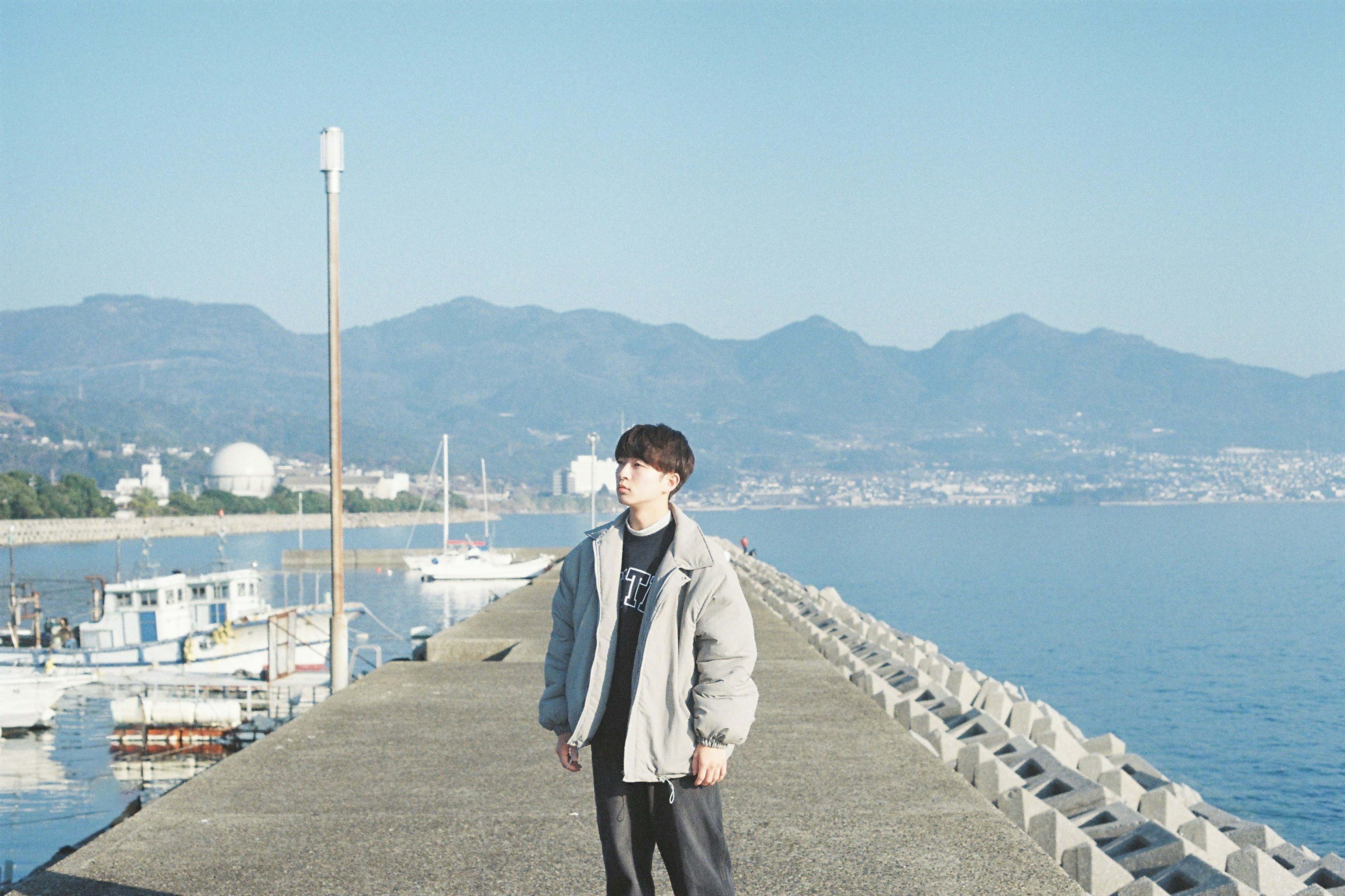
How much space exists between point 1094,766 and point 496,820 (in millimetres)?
5170

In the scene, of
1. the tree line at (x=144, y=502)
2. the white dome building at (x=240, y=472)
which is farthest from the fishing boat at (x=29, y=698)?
the white dome building at (x=240, y=472)

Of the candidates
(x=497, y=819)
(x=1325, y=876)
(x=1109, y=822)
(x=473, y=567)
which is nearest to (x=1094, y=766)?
(x=1325, y=876)

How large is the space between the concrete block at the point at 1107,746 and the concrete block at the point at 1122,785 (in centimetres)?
305

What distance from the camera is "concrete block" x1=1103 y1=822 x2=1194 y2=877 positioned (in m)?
6.21

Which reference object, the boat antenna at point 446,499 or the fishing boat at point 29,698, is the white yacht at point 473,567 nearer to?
the boat antenna at point 446,499

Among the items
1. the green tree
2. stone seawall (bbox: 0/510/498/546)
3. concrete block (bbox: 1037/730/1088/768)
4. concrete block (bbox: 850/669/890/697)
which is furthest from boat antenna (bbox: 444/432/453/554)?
the green tree

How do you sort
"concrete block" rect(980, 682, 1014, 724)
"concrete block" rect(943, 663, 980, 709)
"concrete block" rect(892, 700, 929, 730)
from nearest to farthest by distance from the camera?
"concrete block" rect(892, 700, 929, 730)
"concrete block" rect(980, 682, 1014, 724)
"concrete block" rect(943, 663, 980, 709)

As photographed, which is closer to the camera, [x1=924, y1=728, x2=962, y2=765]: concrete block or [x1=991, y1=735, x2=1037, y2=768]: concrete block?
[x1=924, y1=728, x2=962, y2=765]: concrete block

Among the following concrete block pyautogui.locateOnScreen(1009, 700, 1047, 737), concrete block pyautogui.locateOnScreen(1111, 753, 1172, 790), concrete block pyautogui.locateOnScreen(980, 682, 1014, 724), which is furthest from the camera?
concrete block pyautogui.locateOnScreen(980, 682, 1014, 724)

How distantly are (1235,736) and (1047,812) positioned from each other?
19.6m

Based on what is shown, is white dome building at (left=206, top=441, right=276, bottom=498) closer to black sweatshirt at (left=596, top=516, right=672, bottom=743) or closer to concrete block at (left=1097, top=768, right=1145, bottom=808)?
concrete block at (left=1097, top=768, right=1145, bottom=808)

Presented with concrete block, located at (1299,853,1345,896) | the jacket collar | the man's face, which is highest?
the man's face

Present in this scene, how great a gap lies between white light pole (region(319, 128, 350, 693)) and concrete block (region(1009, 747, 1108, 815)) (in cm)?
508

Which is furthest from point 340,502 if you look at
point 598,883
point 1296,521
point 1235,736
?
point 1296,521
